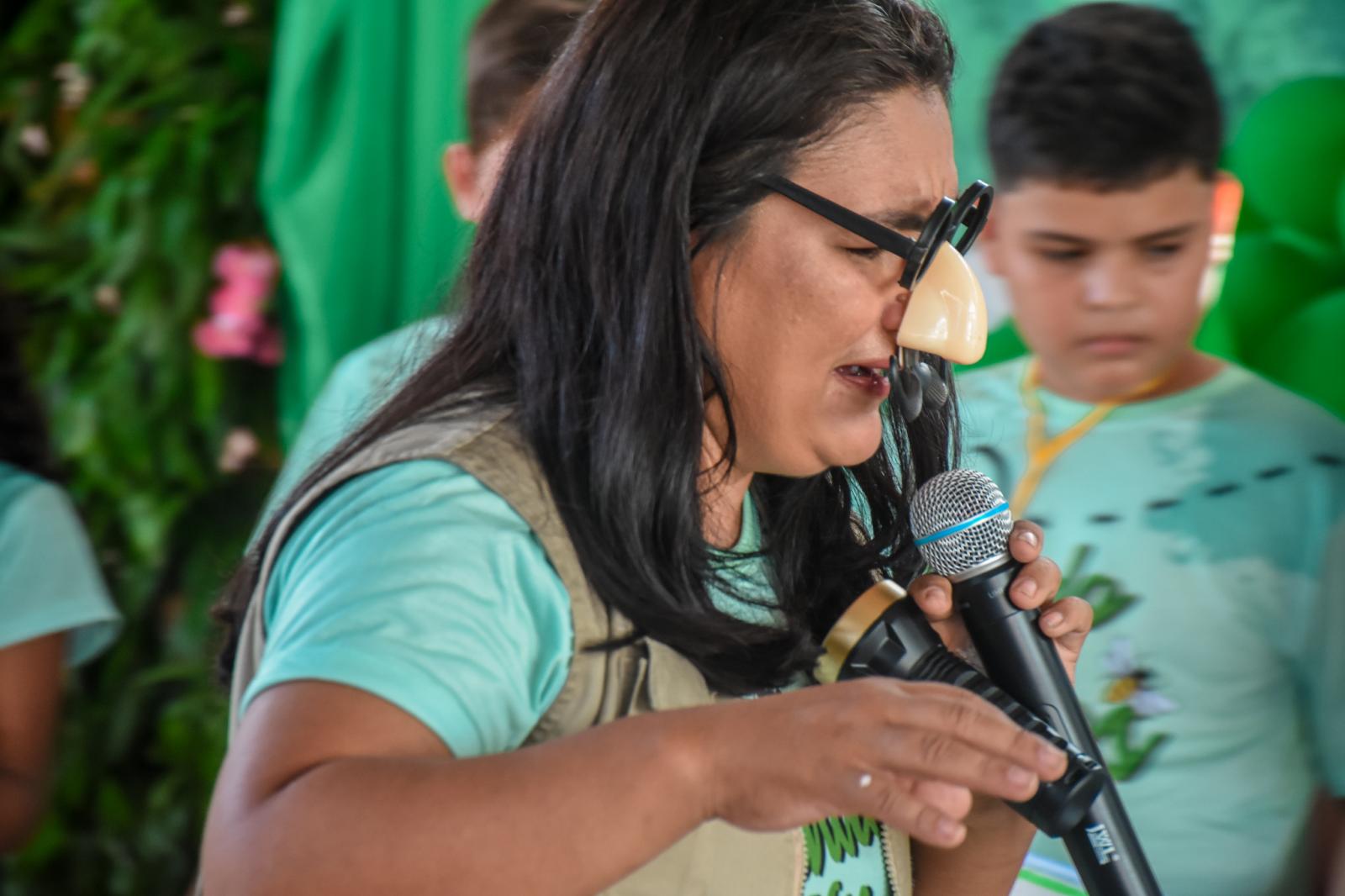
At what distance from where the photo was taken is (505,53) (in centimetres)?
229

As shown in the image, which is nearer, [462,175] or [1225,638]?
[1225,638]

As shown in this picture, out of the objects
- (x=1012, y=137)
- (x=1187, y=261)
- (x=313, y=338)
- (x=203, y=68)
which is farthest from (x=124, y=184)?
(x=1187, y=261)

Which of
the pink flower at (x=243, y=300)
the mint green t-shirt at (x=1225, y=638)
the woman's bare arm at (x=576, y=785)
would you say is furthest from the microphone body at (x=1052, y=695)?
the pink flower at (x=243, y=300)

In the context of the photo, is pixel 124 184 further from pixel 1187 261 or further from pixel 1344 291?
pixel 1344 291

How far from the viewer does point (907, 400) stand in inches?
47.1

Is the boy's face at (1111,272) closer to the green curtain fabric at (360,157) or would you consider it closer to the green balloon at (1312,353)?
the green balloon at (1312,353)

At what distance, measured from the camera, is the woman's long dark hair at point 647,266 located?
1.04m

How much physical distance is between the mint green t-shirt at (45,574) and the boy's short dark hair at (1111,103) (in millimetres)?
1490

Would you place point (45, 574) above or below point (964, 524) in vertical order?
below

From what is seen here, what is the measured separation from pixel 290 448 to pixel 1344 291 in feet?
6.49

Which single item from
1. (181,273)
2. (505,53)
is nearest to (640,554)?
(505,53)

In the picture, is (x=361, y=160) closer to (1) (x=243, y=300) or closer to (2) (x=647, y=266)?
(1) (x=243, y=300)

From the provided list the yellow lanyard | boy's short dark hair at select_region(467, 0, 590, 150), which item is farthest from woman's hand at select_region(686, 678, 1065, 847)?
boy's short dark hair at select_region(467, 0, 590, 150)

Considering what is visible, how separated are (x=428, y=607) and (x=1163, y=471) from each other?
129 centimetres
